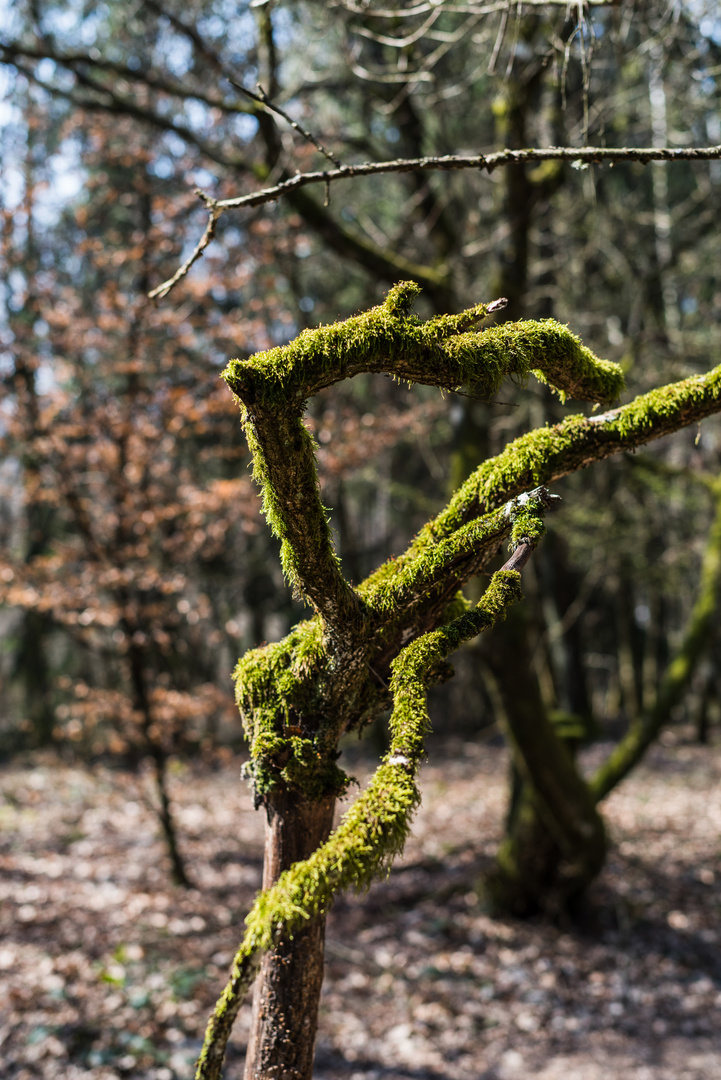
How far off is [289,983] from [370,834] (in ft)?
2.11

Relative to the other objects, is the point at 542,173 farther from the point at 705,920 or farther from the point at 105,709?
the point at 705,920

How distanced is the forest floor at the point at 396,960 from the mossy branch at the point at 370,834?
323cm

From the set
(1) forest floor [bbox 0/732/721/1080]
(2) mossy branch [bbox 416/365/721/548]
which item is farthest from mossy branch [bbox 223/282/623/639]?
(1) forest floor [bbox 0/732/721/1080]

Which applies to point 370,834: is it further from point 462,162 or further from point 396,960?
point 396,960

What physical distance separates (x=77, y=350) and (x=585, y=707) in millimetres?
8018

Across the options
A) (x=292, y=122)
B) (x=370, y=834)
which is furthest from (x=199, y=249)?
(x=370, y=834)

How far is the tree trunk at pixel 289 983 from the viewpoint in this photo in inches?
64.5

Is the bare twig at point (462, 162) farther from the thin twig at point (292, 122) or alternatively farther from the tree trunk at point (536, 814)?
the tree trunk at point (536, 814)

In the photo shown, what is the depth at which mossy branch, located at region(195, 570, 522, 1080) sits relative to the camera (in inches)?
48.2

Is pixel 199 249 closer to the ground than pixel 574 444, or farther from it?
farther from it

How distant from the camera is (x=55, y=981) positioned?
4.65 meters

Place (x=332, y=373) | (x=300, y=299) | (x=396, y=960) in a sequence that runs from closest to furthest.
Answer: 1. (x=332, y=373)
2. (x=396, y=960)
3. (x=300, y=299)

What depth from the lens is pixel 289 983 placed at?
164cm

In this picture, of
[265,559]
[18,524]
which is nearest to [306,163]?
[265,559]
